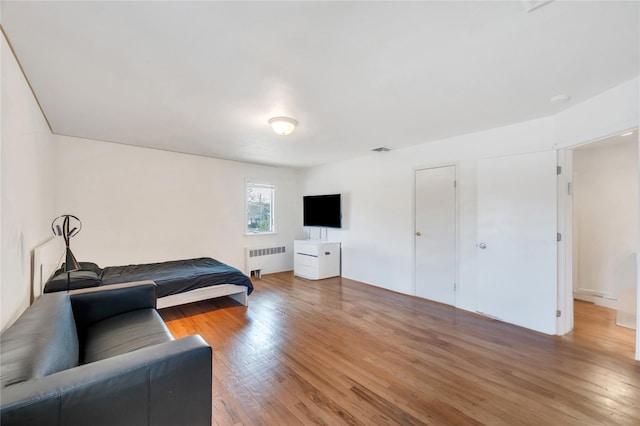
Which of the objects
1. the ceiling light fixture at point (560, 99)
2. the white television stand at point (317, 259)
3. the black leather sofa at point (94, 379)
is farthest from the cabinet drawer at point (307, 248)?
the ceiling light fixture at point (560, 99)

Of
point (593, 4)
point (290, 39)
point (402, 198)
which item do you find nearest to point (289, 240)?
point (402, 198)

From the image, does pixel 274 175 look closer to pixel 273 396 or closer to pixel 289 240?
pixel 289 240

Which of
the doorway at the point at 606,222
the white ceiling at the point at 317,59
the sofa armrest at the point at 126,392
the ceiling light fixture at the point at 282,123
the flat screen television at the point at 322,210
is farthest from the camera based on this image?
the flat screen television at the point at 322,210

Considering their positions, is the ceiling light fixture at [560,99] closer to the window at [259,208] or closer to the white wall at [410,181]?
the white wall at [410,181]

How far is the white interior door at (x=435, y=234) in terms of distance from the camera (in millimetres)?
3756

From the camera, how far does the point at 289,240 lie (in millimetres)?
6262

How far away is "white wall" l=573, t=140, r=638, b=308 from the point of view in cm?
355

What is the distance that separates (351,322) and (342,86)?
8.62 ft

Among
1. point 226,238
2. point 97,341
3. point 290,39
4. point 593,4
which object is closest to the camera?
point 593,4

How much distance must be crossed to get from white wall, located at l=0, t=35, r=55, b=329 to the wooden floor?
1436 mm

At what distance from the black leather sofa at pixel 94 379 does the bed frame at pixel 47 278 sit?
0.81 metres

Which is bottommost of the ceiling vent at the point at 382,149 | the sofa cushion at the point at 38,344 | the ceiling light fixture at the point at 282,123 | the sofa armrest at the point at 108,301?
the sofa armrest at the point at 108,301

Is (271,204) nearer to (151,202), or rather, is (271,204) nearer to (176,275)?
(151,202)

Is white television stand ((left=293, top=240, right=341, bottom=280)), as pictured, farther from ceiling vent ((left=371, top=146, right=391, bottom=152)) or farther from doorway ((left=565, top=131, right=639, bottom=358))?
doorway ((left=565, top=131, right=639, bottom=358))
